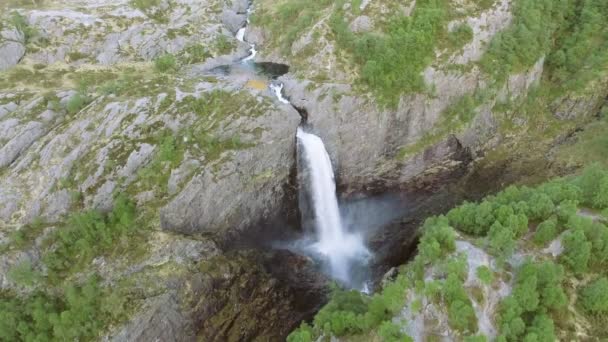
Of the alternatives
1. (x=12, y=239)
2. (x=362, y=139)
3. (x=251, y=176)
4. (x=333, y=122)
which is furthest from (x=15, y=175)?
(x=362, y=139)

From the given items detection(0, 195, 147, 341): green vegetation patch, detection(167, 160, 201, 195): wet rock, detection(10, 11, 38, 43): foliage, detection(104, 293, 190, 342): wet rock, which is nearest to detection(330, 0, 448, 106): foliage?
detection(167, 160, 201, 195): wet rock

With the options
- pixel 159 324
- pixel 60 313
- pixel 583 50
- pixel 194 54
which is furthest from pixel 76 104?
pixel 583 50

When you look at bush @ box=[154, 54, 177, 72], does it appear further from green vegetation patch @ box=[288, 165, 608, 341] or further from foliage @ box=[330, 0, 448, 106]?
green vegetation patch @ box=[288, 165, 608, 341]

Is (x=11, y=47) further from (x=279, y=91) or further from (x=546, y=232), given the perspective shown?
(x=546, y=232)

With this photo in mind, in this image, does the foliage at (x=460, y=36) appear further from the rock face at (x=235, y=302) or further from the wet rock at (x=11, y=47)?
the wet rock at (x=11, y=47)

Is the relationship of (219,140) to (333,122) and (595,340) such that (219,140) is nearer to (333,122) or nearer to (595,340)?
(333,122)

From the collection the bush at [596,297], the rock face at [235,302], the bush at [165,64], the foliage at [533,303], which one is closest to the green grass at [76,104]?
the bush at [165,64]
